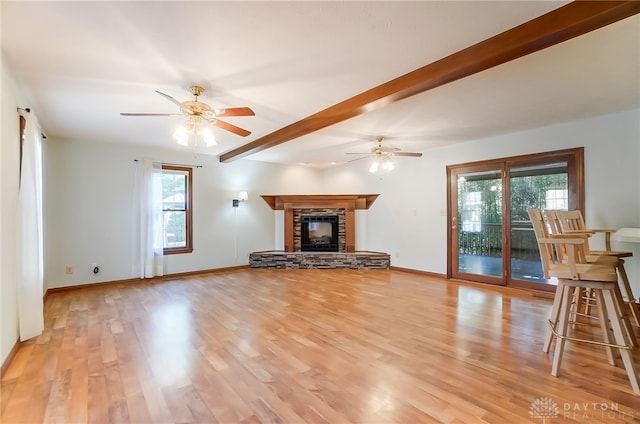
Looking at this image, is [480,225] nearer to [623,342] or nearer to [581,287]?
[581,287]

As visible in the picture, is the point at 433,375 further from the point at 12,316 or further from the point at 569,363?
the point at 12,316

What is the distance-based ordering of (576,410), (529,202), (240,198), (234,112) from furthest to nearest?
(240,198) < (529,202) < (234,112) < (576,410)

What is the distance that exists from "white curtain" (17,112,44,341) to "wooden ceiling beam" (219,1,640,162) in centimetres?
300

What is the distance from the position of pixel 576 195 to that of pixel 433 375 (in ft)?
11.4

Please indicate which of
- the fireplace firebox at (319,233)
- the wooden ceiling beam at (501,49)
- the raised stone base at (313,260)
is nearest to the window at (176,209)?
the raised stone base at (313,260)

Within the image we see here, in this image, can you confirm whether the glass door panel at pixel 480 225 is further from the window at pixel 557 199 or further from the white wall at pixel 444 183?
the window at pixel 557 199

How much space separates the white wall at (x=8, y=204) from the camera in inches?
85.9

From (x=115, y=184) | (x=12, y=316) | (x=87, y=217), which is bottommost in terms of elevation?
(x=12, y=316)

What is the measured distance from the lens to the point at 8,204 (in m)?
2.32

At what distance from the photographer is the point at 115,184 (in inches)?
192

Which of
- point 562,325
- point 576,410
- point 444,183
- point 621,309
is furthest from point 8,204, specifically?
point 444,183

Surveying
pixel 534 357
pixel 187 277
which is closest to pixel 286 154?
pixel 187 277

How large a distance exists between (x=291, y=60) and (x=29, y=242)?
3005 mm

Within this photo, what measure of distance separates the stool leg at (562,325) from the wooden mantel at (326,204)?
14.6 ft
